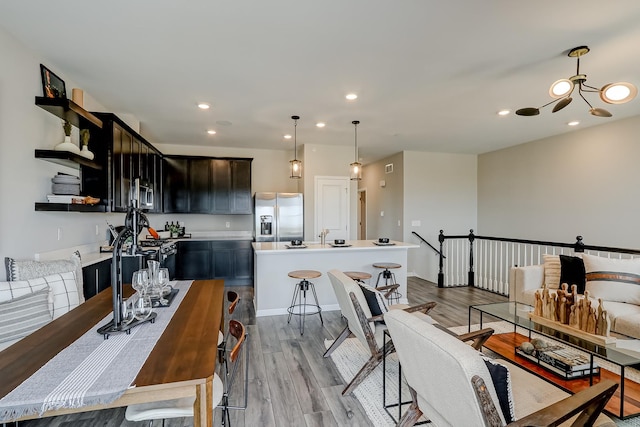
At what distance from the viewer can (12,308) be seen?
2121 mm

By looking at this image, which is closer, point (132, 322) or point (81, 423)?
point (132, 322)

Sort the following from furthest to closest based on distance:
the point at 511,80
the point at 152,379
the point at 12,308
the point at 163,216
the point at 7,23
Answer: the point at 163,216
the point at 511,80
the point at 7,23
the point at 12,308
the point at 152,379

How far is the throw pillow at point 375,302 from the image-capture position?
2518mm

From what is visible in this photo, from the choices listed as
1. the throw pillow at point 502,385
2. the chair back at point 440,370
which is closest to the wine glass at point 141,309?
the chair back at point 440,370

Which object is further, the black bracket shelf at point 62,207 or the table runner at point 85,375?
the black bracket shelf at point 62,207

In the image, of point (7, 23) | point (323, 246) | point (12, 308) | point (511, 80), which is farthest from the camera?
point (323, 246)

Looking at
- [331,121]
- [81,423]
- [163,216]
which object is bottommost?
[81,423]

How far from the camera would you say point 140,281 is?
1.83 meters

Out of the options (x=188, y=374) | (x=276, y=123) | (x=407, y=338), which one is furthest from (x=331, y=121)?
(x=188, y=374)

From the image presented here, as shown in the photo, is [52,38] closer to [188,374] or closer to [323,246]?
[188,374]

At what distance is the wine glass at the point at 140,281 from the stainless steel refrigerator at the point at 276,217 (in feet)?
14.5

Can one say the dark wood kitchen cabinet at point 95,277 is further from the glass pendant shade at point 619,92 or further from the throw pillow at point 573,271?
the throw pillow at point 573,271

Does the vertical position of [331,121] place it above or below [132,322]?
above

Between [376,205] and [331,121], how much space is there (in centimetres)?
412
